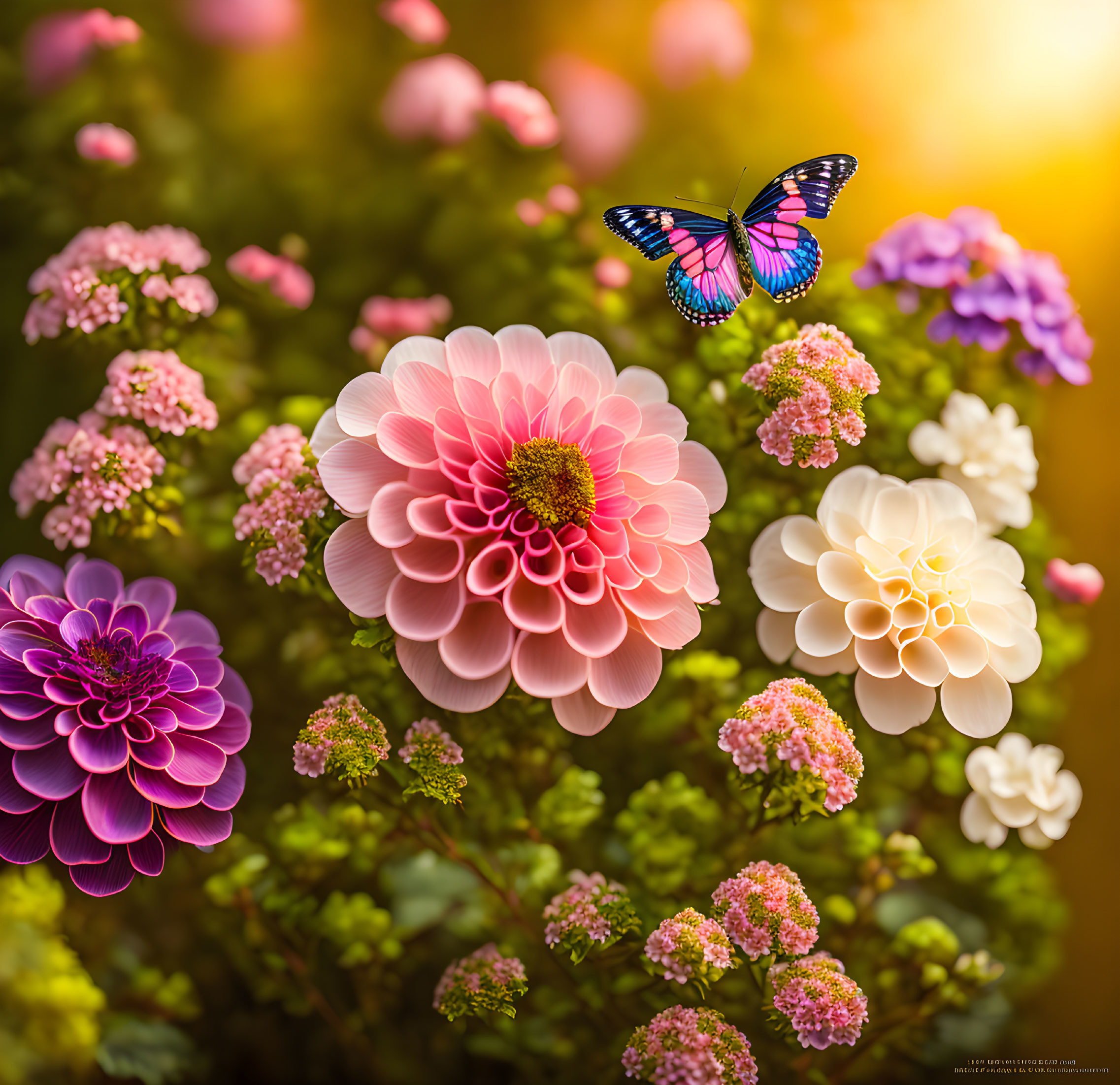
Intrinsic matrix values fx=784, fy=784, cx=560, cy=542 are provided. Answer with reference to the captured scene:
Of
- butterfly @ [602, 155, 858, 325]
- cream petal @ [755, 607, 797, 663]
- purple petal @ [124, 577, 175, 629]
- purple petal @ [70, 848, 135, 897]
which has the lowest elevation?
purple petal @ [70, 848, 135, 897]

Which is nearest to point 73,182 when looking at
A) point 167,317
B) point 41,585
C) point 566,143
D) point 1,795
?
point 167,317

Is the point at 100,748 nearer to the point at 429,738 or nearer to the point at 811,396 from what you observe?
the point at 429,738

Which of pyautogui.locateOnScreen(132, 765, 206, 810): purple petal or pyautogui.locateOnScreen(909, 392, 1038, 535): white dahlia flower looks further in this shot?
pyautogui.locateOnScreen(909, 392, 1038, 535): white dahlia flower

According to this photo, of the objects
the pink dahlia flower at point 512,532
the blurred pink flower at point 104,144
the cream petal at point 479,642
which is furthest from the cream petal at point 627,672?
the blurred pink flower at point 104,144

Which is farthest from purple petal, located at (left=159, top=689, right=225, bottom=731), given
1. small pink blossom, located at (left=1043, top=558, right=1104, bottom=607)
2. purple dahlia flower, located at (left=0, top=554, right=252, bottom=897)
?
small pink blossom, located at (left=1043, top=558, right=1104, bottom=607)

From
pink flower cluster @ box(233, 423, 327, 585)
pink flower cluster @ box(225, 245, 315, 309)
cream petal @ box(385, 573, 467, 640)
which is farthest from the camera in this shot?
pink flower cluster @ box(225, 245, 315, 309)

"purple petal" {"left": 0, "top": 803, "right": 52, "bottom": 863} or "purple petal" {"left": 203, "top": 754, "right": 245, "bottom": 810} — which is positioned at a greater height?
"purple petal" {"left": 203, "top": 754, "right": 245, "bottom": 810}

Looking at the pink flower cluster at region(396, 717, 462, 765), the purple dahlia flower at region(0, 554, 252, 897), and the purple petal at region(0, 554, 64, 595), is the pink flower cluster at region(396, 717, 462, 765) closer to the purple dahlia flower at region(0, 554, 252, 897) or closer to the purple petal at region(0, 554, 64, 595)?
the purple dahlia flower at region(0, 554, 252, 897)

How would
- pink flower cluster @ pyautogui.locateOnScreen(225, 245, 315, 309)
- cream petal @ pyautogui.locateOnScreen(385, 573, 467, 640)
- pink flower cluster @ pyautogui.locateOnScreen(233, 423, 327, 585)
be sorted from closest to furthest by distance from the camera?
cream petal @ pyautogui.locateOnScreen(385, 573, 467, 640) < pink flower cluster @ pyautogui.locateOnScreen(233, 423, 327, 585) < pink flower cluster @ pyautogui.locateOnScreen(225, 245, 315, 309)
